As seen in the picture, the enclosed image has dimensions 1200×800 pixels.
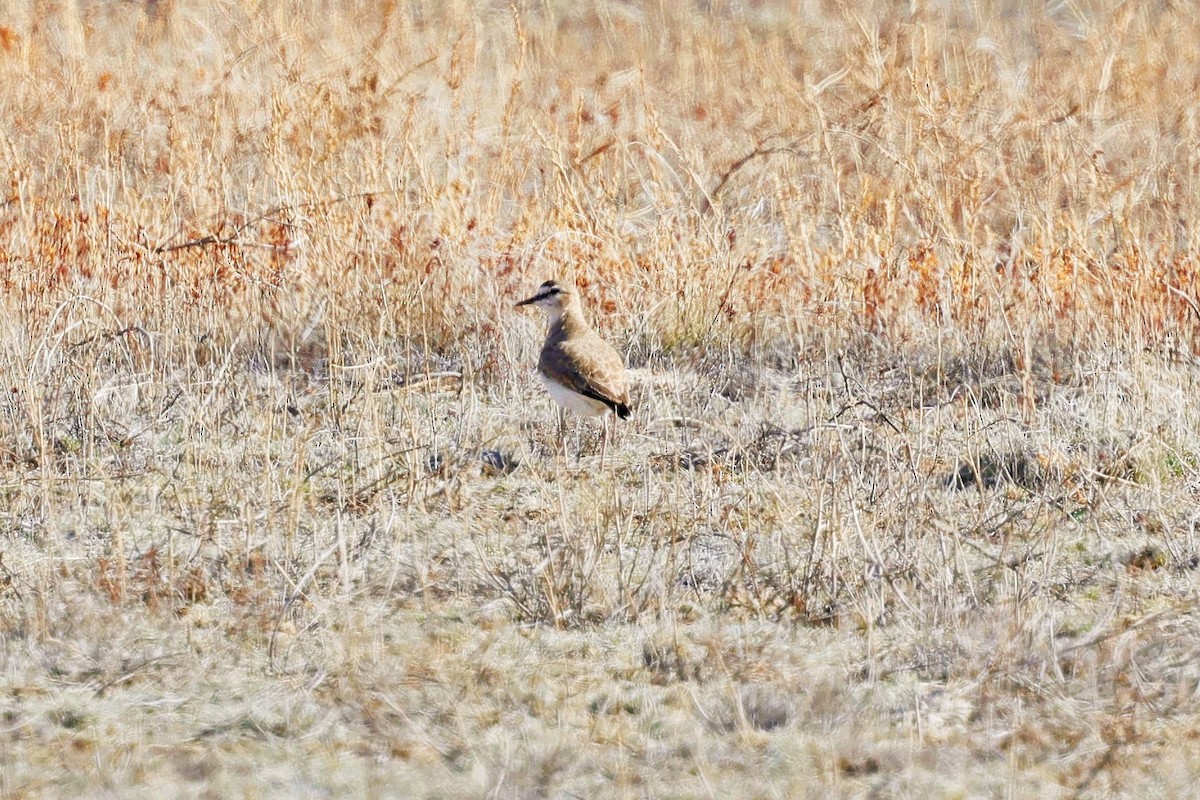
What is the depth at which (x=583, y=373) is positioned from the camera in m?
5.38

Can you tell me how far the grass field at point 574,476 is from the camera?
331 centimetres

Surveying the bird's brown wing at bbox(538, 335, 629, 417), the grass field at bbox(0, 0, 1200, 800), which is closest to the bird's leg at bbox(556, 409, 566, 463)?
the grass field at bbox(0, 0, 1200, 800)

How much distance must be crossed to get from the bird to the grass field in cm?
17

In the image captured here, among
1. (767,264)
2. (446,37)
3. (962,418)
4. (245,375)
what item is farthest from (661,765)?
(446,37)

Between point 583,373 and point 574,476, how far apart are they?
1.20 ft

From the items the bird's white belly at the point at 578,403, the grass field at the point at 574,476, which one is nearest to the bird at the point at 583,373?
the bird's white belly at the point at 578,403

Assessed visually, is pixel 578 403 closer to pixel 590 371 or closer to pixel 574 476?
pixel 590 371

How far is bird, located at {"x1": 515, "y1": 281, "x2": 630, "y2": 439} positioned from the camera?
212 inches

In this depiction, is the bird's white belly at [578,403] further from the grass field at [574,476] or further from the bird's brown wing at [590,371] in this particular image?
the grass field at [574,476]

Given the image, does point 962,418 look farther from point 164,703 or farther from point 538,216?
point 164,703

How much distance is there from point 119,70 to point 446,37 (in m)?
2.65

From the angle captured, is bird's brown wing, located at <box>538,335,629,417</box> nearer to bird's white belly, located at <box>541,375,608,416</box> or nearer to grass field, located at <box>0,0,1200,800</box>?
bird's white belly, located at <box>541,375,608,416</box>

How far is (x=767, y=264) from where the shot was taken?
719 centimetres

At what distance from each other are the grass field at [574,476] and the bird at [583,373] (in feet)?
0.55
